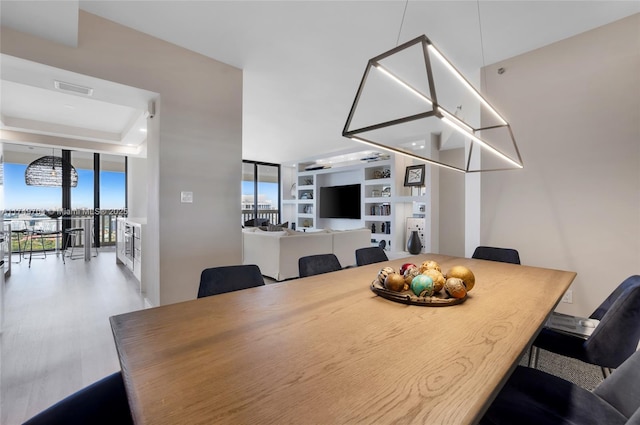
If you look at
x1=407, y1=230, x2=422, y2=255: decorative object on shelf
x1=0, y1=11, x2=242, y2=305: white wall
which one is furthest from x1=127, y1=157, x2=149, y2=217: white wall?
x1=407, y1=230, x2=422, y2=255: decorative object on shelf

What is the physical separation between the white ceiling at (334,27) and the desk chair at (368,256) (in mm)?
1993

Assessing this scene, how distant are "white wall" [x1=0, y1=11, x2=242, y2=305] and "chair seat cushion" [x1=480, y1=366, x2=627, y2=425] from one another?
2718 millimetres

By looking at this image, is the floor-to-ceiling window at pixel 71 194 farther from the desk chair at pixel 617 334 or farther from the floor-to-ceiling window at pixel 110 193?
the desk chair at pixel 617 334

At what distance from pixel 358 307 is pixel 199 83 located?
2.87 metres

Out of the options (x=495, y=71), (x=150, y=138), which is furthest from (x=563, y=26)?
(x=150, y=138)

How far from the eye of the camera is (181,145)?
2848 millimetres

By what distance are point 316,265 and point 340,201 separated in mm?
5868

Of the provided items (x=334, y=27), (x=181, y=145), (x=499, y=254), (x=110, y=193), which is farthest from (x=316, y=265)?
(x=110, y=193)

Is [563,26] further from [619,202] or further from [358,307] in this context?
[358,307]

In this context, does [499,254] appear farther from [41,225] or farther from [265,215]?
[41,225]

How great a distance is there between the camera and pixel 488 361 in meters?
0.79

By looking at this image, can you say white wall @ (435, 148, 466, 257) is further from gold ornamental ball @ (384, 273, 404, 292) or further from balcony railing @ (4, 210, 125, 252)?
balcony railing @ (4, 210, 125, 252)

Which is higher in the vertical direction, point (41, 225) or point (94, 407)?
point (41, 225)

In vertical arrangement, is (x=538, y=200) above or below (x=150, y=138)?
below
